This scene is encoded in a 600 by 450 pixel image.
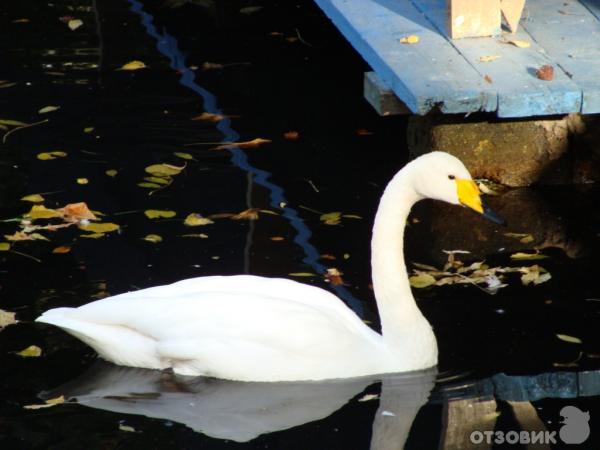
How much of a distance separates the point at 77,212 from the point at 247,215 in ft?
2.80

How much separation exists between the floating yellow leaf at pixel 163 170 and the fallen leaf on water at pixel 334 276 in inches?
58.7

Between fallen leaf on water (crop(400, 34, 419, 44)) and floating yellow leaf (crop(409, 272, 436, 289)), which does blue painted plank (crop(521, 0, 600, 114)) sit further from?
floating yellow leaf (crop(409, 272, 436, 289))

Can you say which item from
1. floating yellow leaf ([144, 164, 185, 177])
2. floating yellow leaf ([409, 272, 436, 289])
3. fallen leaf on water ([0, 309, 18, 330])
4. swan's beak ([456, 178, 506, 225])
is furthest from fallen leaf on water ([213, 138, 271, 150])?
swan's beak ([456, 178, 506, 225])

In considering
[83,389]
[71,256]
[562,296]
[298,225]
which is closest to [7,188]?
[71,256]

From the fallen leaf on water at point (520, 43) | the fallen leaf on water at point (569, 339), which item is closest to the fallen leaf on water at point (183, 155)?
the fallen leaf on water at point (520, 43)

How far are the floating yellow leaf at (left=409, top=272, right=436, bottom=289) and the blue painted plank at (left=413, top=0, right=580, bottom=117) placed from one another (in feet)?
3.59

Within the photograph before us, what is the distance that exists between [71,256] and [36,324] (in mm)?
696

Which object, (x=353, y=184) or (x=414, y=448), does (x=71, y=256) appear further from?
(x=414, y=448)

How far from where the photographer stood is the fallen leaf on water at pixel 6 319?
222 inches

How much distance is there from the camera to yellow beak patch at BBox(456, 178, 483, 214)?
17.2ft

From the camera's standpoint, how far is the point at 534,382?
525 cm

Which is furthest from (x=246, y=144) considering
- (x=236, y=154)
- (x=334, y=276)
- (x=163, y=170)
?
(x=334, y=276)

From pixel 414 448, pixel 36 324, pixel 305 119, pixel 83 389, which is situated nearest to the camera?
pixel 414 448

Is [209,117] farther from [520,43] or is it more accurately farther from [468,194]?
[468,194]
